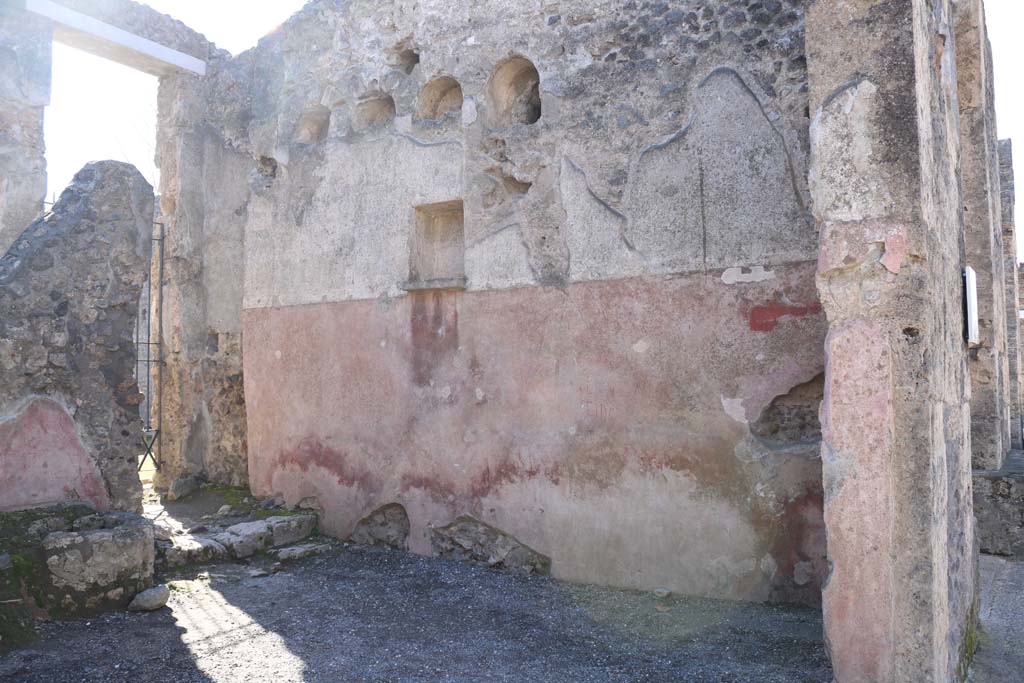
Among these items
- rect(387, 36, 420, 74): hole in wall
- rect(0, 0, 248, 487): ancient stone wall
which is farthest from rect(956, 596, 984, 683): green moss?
rect(0, 0, 248, 487): ancient stone wall

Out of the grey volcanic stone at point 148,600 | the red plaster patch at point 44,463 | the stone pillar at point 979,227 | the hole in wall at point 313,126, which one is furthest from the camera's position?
the hole in wall at point 313,126

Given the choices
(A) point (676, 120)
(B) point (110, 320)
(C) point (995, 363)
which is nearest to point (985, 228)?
(C) point (995, 363)

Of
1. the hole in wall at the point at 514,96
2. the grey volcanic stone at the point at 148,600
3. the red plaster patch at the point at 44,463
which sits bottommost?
the grey volcanic stone at the point at 148,600

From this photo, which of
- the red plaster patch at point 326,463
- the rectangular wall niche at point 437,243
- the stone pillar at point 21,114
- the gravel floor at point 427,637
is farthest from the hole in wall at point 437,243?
the stone pillar at point 21,114

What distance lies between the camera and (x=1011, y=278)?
9.24 metres

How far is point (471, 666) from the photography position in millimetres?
3883

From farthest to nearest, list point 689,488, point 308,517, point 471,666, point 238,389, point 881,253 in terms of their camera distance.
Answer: point 238,389, point 308,517, point 689,488, point 471,666, point 881,253

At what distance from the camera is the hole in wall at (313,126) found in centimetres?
694

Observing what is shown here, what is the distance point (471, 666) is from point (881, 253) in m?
2.62

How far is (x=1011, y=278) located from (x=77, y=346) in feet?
31.1

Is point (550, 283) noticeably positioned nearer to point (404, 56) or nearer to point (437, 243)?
point (437, 243)

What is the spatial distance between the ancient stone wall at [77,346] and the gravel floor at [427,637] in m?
0.87

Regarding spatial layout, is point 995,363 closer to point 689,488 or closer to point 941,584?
point 689,488

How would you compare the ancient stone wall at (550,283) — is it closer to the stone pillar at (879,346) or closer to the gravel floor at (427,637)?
the gravel floor at (427,637)
